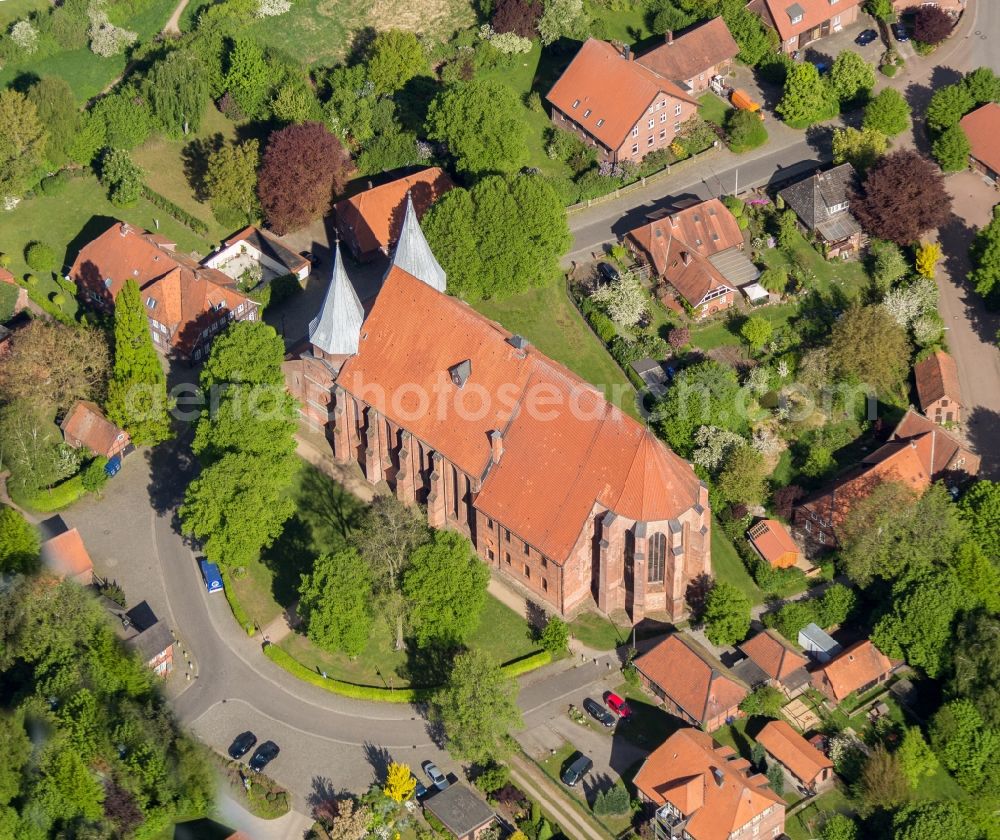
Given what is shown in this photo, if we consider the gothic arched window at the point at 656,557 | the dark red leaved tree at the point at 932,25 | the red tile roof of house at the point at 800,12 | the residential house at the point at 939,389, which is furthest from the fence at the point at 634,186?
the gothic arched window at the point at 656,557

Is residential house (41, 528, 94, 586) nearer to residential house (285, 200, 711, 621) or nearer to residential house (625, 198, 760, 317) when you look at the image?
residential house (285, 200, 711, 621)

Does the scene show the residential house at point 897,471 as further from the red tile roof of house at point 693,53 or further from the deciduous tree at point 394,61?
the deciduous tree at point 394,61

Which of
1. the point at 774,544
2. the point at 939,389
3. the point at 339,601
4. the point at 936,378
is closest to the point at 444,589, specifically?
the point at 339,601

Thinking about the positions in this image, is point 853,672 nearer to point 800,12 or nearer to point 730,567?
point 730,567

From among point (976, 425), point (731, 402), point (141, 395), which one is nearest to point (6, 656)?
point (141, 395)

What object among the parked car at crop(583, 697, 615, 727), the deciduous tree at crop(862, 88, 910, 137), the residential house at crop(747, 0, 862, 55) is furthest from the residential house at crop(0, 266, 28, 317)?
the deciduous tree at crop(862, 88, 910, 137)

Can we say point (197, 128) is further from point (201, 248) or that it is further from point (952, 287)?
point (952, 287)
